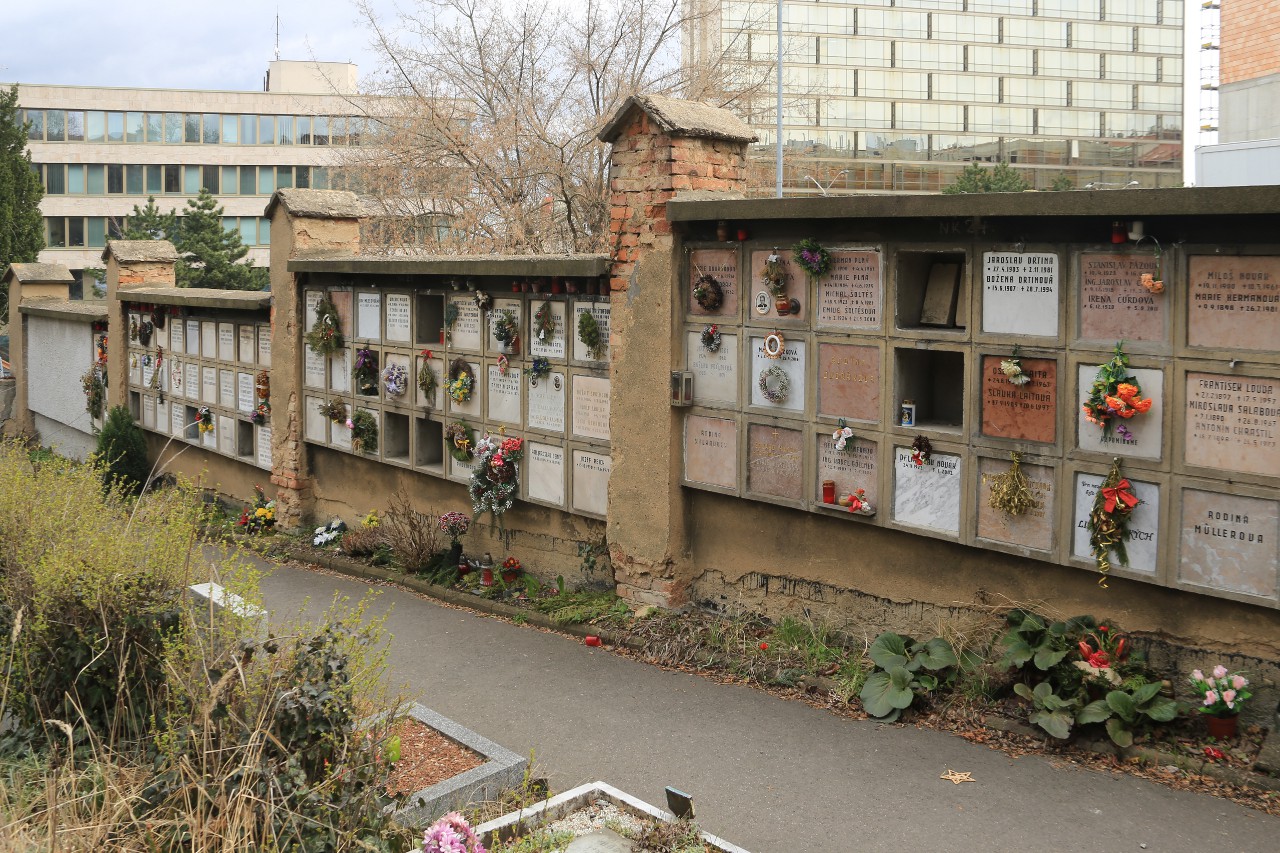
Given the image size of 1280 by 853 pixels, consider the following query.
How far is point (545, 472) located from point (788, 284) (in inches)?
111

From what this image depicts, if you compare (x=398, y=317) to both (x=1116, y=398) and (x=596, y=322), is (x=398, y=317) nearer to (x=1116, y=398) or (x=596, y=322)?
(x=596, y=322)

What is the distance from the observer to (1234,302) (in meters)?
5.74

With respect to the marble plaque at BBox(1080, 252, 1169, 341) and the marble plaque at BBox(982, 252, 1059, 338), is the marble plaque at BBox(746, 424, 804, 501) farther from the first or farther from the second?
the marble plaque at BBox(1080, 252, 1169, 341)

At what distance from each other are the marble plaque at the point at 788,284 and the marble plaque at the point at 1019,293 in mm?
1274

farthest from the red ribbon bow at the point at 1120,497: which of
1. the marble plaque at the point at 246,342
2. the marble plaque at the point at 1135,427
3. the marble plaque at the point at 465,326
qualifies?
the marble plaque at the point at 246,342

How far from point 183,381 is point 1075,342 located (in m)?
11.8

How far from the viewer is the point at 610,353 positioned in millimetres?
8852

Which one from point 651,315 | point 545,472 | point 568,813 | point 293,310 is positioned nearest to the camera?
point 568,813

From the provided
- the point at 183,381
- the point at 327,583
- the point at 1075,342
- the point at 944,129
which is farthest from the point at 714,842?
the point at 944,129

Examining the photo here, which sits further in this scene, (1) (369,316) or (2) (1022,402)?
(1) (369,316)

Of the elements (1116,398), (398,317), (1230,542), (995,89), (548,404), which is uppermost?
(995,89)

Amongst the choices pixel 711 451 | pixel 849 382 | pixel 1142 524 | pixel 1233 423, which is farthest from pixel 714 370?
pixel 1233 423

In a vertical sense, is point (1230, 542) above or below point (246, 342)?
below

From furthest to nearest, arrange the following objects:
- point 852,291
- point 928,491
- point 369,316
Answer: point 369,316
point 852,291
point 928,491
